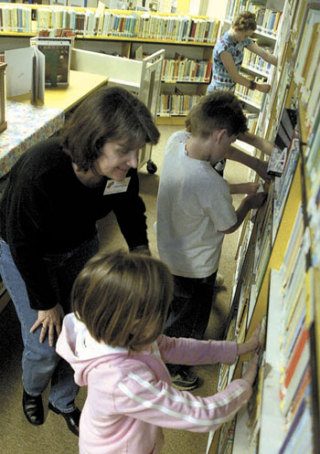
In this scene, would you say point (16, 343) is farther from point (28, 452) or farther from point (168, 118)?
point (168, 118)

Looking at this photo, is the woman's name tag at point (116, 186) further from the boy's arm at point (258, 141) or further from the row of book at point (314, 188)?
the row of book at point (314, 188)

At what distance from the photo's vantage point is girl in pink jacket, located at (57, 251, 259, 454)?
102 centimetres

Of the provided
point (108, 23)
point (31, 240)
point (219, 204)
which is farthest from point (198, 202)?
point (108, 23)

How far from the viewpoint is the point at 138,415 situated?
105 centimetres

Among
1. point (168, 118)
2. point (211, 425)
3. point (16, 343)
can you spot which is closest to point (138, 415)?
point (211, 425)

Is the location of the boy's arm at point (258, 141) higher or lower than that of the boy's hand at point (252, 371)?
higher

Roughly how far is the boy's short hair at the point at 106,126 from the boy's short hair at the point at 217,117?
335 mm

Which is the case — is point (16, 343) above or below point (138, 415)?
below

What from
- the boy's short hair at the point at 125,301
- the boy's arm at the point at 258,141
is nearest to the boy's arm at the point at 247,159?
the boy's arm at the point at 258,141

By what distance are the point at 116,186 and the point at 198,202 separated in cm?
32

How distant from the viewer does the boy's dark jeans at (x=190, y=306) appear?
189 centimetres

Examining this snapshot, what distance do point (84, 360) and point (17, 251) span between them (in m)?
0.50

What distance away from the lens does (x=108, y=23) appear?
477 centimetres

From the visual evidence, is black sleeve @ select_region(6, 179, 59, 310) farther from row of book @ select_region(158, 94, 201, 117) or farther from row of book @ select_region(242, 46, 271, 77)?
row of book @ select_region(158, 94, 201, 117)
